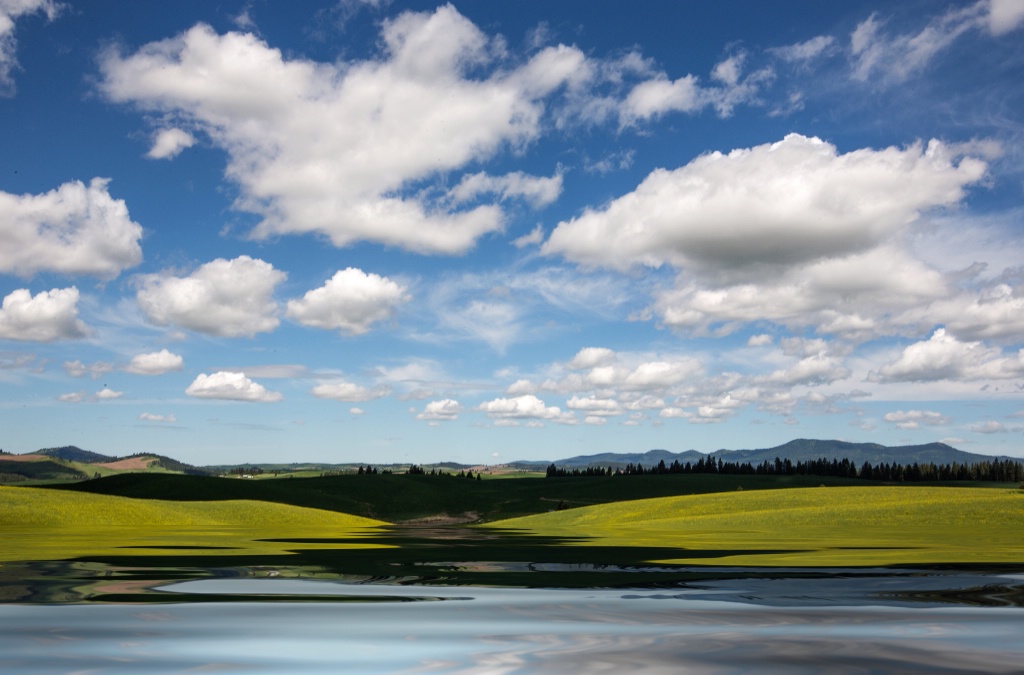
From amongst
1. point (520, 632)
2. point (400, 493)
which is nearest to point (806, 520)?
point (520, 632)

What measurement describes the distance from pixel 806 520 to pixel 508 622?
6447cm

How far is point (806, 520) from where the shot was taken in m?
66.5

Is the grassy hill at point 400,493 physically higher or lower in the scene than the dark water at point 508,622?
lower

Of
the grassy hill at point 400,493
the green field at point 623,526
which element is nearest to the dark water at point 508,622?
the green field at point 623,526

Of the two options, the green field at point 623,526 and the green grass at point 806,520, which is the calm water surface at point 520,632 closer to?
the green field at point 623,526

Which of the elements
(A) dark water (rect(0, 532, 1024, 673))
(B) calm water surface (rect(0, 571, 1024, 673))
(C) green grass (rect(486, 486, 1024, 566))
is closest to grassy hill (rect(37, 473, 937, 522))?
(C) green grass (rect(486, 486, 1024, 566))

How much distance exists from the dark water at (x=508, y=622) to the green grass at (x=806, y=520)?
22884 mm

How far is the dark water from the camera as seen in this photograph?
21.2 ft

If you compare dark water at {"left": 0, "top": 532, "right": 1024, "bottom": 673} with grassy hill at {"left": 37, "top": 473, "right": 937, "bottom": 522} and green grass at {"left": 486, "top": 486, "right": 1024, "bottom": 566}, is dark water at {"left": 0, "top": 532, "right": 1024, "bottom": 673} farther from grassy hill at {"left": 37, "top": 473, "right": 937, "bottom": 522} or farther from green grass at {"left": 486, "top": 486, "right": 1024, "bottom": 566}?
grassy hill at {"left": 37, "top": 473, "right": 937, "bottom": 522}

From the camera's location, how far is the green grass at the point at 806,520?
40906 mm

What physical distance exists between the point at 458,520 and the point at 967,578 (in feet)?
458

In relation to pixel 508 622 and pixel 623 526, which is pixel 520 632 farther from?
pixel 623 526

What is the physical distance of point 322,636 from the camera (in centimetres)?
777

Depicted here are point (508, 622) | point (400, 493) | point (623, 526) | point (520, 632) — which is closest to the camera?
point (520, 632)
